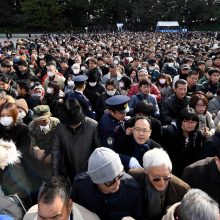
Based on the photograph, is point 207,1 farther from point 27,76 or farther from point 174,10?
point 27,76

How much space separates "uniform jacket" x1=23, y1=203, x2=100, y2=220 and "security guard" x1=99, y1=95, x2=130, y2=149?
4.03 ft

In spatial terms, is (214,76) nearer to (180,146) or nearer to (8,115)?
(180,146)

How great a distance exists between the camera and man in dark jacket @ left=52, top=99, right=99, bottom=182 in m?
3.21

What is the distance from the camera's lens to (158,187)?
7.78ft

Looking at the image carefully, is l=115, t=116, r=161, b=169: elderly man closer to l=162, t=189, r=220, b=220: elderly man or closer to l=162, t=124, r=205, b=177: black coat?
l=162, t=124, r=205, b=177: black coat

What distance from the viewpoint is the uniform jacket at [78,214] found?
2.12m

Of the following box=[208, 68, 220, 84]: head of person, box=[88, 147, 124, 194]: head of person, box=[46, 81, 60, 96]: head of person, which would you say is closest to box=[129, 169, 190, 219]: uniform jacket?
box=[88, 147, 124, 194]: head of person

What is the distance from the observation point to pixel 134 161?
2908mm

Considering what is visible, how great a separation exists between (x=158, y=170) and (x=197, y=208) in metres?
0.60

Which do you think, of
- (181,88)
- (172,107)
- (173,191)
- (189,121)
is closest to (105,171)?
(173,191)

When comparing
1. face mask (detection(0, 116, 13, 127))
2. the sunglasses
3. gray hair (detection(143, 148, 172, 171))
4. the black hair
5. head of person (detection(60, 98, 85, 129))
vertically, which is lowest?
the sunglasses

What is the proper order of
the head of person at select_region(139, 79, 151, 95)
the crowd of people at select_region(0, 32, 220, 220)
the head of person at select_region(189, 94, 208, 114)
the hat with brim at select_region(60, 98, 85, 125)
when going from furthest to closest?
the head of person at select_region(139, 79, 151, 95), the head of person at select_region(189, 94, 208, 114), the hat with brim at select_region(60, 98, 85, 125), the crowd of people at select_region(0, 32, 220, 220)

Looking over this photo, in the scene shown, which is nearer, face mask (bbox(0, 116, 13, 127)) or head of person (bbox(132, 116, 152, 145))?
head of person (bbox(132, 116, 152, 145))

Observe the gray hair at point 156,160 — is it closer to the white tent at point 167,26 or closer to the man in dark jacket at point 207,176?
the man in dark jacket at point 207,176
